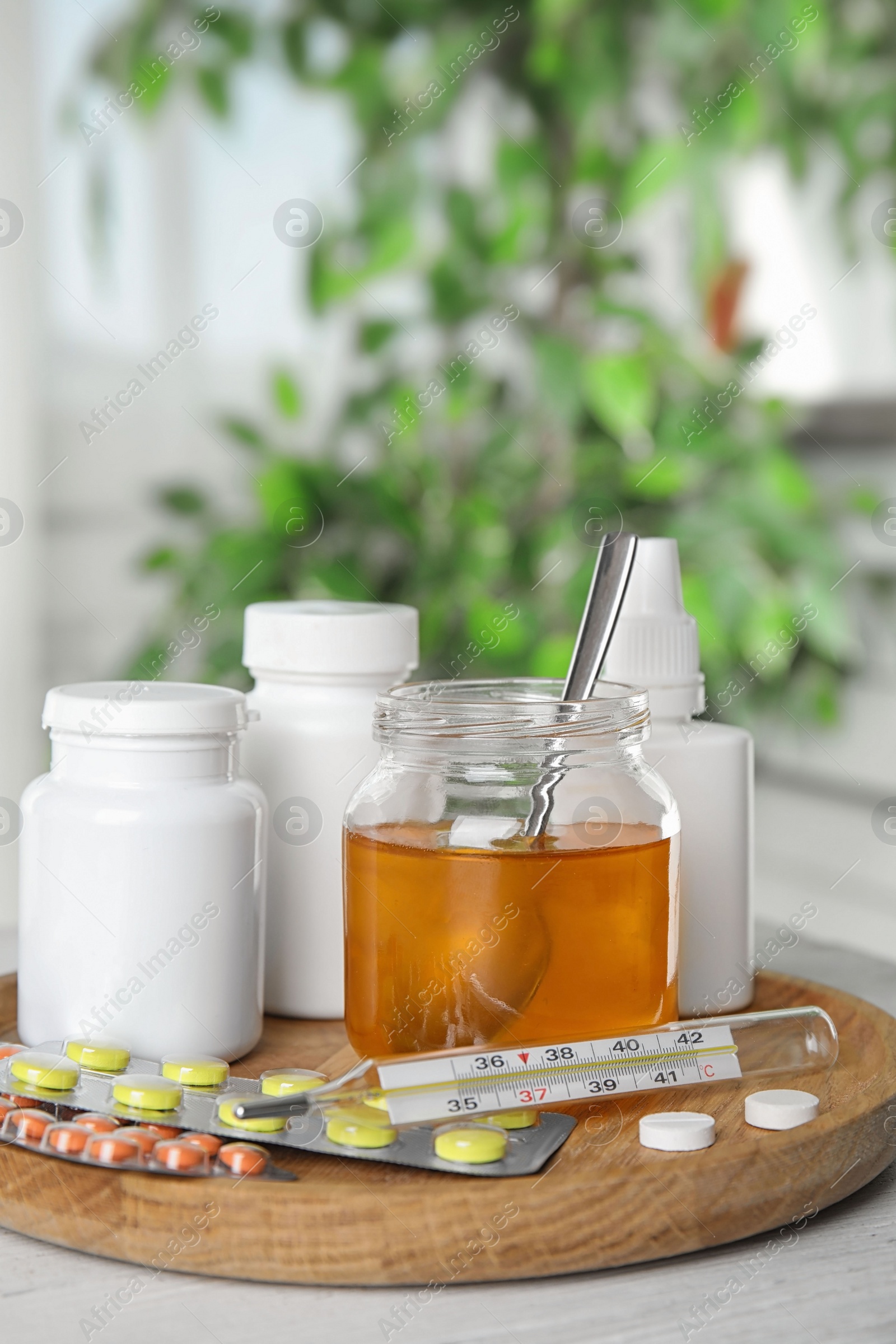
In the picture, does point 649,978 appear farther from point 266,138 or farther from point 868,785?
point 266,138

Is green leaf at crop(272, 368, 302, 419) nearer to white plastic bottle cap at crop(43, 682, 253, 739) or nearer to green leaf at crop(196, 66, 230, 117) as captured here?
green leaf at crop(196, 66, 230, 117)

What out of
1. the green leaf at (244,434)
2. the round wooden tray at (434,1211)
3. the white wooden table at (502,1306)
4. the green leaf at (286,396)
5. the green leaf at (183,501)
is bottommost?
the white wooden table at (502,1306)

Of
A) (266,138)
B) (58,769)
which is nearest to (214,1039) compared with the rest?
(58,769)

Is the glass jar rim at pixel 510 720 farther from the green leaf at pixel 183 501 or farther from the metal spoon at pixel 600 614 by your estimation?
the green leaf at pixel 183 501

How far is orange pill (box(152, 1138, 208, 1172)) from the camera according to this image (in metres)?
0.50

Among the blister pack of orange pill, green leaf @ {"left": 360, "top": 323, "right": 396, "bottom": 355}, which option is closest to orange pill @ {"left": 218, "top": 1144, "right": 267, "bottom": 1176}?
the blister pack of orange pill

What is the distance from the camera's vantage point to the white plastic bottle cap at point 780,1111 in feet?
1.83

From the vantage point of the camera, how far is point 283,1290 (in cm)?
47

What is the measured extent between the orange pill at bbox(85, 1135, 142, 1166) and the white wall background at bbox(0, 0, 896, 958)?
1.22 meters

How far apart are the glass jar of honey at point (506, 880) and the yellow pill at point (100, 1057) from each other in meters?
0.10

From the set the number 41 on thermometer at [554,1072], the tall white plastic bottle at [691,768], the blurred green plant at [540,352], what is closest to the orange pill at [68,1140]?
the number 41 on thermometer at [554,1072]

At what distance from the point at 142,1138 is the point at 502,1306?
0.15m

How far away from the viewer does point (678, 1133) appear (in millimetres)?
536

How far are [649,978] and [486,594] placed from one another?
3.16ft
